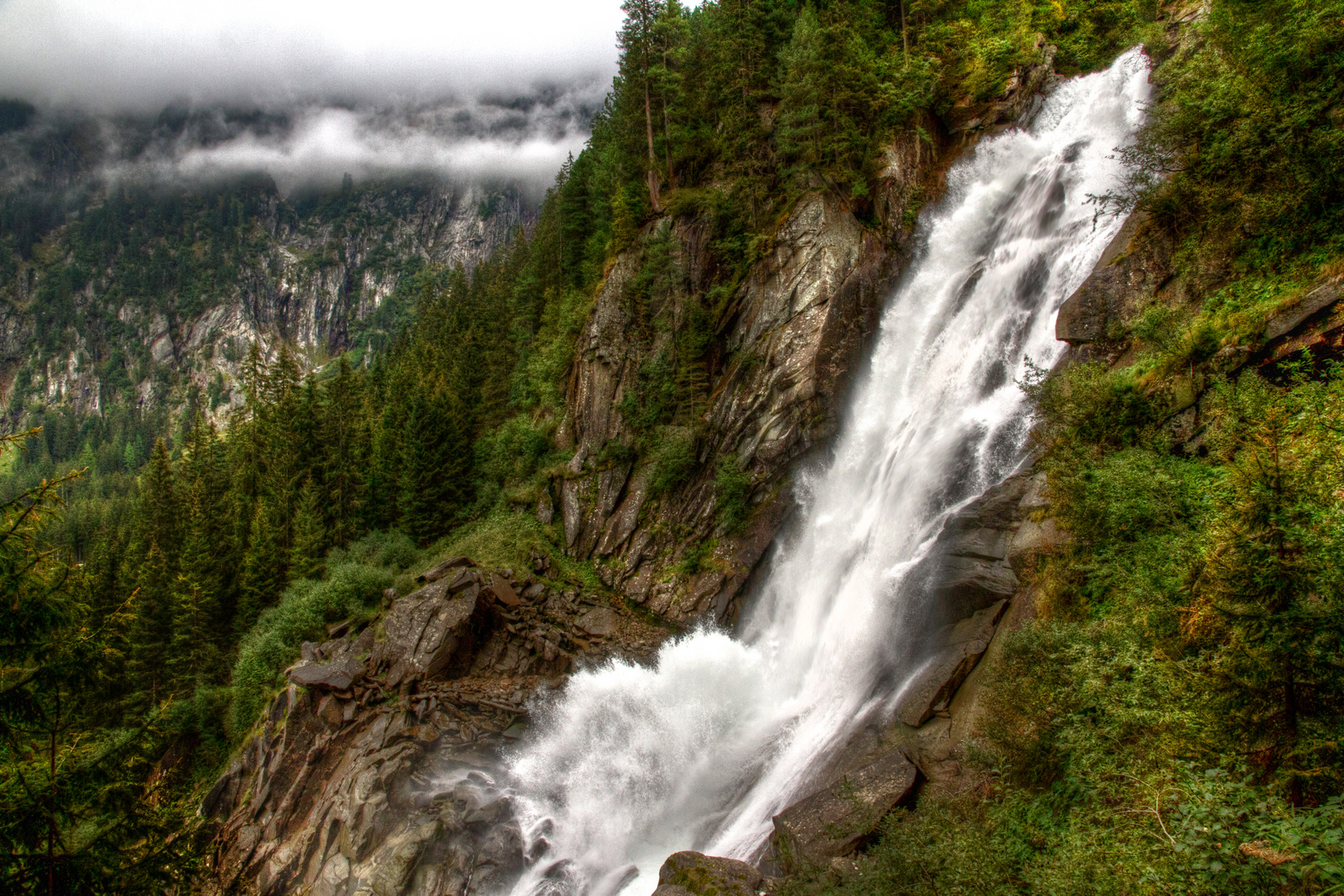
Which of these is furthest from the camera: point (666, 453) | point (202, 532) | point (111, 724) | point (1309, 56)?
point (202, 532)

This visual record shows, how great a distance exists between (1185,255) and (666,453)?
2098cm

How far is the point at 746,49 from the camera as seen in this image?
116ft

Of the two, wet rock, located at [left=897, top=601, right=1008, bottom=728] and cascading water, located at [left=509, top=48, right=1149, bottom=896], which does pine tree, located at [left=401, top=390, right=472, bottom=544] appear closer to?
cascading water, located at [left=509, top=48, right=1149, bottom=896]

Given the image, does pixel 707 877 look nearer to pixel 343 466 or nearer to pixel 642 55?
pixel 343 466

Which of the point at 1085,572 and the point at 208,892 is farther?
the point at 208,892

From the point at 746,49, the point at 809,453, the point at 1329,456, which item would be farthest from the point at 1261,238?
the point at 746,49

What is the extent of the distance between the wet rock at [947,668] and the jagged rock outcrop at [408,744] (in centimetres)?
1283

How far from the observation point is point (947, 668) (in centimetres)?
1545

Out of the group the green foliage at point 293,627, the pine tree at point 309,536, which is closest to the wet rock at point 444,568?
the green foliage at point 293,627

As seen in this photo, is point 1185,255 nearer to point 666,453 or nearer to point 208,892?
point 666,453

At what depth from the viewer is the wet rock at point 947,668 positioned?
49.2 ft

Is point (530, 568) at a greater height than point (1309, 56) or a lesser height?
lesser

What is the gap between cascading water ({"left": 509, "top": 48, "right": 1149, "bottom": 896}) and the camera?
18.7 m

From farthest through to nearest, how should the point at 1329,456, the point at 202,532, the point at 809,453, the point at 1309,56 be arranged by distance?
the point at 202,532
the point at 809,453
the point at 1309,56
the point at 1329,456
